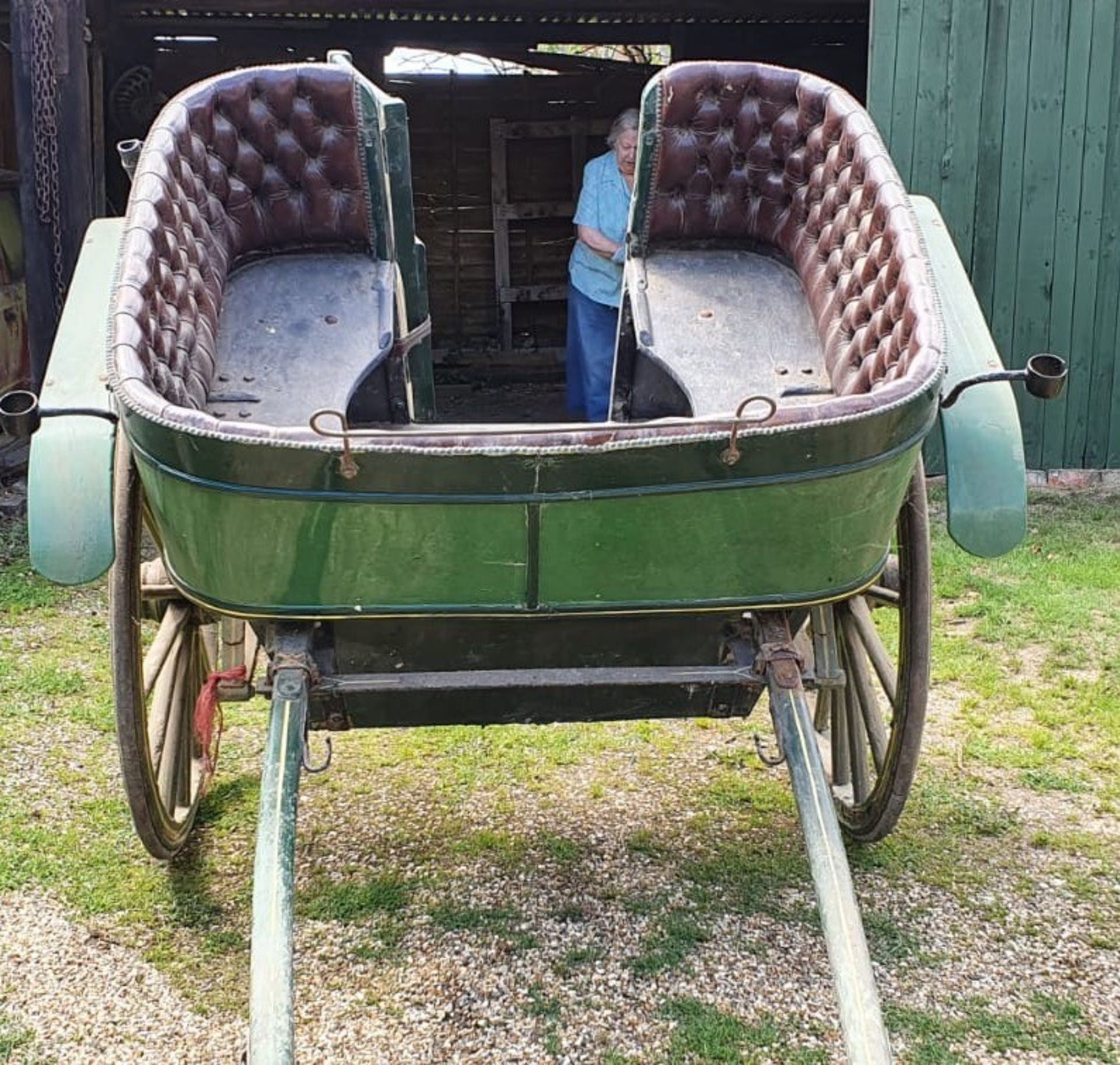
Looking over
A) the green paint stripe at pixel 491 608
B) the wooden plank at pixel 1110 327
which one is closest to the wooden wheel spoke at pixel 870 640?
the green paint stripe at pixel 491 608

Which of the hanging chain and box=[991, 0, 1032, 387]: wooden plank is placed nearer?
the hanging chain

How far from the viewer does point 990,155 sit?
237 inches

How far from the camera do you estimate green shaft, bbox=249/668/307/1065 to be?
182 cm

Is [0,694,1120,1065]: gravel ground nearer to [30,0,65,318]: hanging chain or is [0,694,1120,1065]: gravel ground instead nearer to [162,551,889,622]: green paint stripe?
[162,551,889,622]: green paint stripe

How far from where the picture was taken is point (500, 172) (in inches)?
382

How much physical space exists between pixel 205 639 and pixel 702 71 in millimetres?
1923

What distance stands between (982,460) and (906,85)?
3852mm

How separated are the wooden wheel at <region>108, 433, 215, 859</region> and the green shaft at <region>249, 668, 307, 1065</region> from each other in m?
0.51

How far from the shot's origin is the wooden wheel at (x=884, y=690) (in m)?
2.71

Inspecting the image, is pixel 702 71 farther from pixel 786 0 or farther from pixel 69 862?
pixel 786 0

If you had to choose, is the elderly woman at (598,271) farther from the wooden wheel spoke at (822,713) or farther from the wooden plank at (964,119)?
the wooden wheel spoke at (822,713)

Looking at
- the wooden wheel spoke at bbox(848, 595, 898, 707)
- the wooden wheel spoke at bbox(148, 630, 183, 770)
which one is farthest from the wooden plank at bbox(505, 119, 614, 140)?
the wooden wheel spoke at bbox(148, 630, 183, 770)

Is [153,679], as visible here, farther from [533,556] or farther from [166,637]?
[533,556]

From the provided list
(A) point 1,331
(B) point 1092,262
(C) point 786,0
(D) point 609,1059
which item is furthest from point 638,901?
(C) point 786,0
